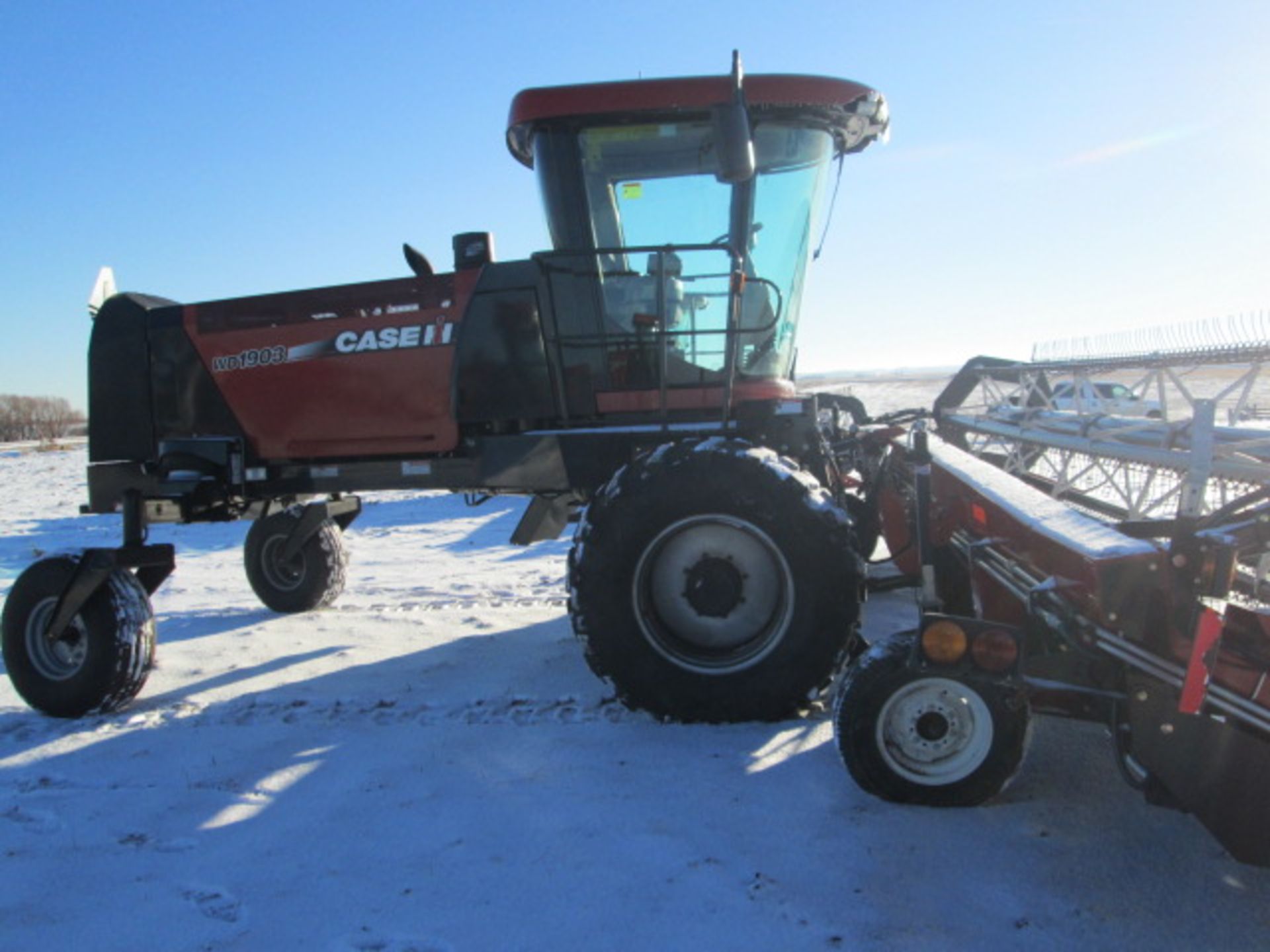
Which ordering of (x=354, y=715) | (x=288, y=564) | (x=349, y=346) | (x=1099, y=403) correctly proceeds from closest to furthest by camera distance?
(x=354, y=715) < (x=349, y=346) < (x=288, y=564) < (x=1099, y=403)

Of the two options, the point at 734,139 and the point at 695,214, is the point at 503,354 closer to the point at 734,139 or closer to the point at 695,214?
the point at 695,214

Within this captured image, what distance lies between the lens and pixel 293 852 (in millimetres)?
2488

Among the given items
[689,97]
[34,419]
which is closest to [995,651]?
[689,97]

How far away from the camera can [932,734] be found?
250 centimetres

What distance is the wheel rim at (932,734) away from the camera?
8.05ft

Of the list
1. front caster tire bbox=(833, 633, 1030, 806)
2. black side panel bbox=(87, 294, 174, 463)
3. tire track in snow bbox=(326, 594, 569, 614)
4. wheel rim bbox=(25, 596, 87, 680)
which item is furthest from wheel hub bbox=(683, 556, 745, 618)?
black side panel bbox=(87, 294, 174, 463)

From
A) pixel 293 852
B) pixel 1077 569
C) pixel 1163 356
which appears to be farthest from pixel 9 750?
pixel 1163 356

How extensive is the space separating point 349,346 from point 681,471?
1918 mm

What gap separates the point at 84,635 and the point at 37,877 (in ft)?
5.74

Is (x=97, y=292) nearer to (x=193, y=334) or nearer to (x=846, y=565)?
(x=193, y=334)

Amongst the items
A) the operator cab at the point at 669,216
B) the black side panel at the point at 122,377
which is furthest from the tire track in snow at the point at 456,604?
the operator cab at the point at 669,216

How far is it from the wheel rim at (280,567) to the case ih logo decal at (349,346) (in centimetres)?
169

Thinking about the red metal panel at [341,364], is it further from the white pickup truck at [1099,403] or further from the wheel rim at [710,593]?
the white pickup truck at [1099,403]

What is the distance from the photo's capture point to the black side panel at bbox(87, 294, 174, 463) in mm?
4410
